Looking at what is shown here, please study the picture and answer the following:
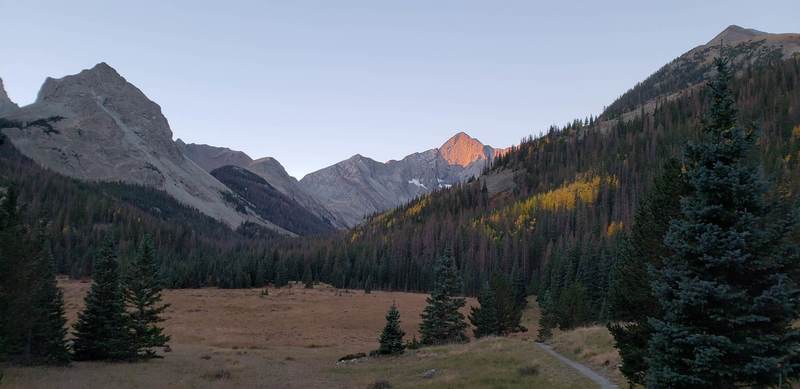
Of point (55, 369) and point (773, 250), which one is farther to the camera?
point (55, 369)

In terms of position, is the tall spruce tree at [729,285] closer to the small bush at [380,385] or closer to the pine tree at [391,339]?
the small bush at [380,385]

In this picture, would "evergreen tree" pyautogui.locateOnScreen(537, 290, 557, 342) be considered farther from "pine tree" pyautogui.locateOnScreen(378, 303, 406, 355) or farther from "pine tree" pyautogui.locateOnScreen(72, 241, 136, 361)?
"pine tree" pyautogui.locateOnScreen(72, 241, 136, 361)

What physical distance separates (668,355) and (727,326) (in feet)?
4.72

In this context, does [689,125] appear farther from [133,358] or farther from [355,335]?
[133,358]

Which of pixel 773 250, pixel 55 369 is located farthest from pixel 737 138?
pixel 55 369

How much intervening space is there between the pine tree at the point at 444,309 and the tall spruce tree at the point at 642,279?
32.8 meters

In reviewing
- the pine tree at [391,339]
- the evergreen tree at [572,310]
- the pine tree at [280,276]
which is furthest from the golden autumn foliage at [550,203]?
the pine tree at [391,339]

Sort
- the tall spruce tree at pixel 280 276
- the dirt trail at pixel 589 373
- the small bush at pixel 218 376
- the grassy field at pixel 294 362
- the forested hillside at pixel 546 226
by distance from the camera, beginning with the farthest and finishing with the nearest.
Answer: the forested hillside at pixel 546 226, the tall spruce tree at pixel 280 276, the small bush at pixel 218 376, the grassy field at pixel 294 362, the dirt trail at pixel 589 373

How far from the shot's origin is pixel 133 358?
41.9 m

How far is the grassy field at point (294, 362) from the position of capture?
1091 inches

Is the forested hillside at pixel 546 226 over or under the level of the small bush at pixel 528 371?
over

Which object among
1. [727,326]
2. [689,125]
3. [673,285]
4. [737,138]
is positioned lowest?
[727,326]

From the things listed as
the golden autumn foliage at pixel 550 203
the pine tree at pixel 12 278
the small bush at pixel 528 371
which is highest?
the golden autumn foliage at pixel 550 203

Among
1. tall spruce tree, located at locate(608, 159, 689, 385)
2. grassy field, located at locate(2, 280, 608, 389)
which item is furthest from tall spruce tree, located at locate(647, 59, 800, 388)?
grassy field, located at locate(2, 280, 608, 389)
